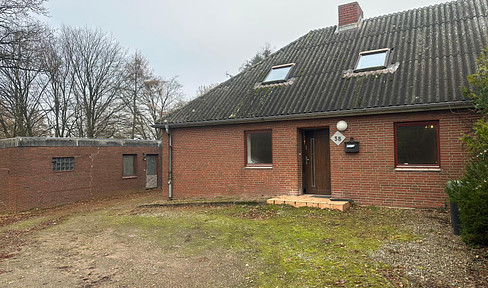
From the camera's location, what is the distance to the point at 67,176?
14.0m

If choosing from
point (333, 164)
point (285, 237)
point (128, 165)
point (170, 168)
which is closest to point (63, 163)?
point (128, 165)

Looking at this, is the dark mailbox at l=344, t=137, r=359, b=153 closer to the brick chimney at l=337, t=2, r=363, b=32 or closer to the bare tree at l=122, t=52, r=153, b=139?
the brick chimney at l=337, t=2, r=363, b=32

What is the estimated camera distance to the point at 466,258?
4.41m

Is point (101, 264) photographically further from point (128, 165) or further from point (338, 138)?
point (128, 165)

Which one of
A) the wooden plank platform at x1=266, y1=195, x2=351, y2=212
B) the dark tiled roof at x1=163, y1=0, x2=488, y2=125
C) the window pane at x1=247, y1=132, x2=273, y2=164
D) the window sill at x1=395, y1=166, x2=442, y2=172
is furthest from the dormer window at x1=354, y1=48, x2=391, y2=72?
the wooden plank platform at x1=266, y1=195, x2=351, y2=212

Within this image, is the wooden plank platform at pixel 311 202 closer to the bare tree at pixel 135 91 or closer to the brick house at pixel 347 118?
the brick house at pixel 347 118

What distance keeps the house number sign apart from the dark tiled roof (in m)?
0.74

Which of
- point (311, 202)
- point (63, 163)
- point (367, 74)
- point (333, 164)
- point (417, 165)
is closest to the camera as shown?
point (417, 165)

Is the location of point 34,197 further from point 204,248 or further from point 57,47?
point 57,47

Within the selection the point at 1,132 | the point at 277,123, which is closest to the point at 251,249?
the point at 277,123

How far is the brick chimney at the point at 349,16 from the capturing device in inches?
484

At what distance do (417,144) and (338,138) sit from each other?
204cm

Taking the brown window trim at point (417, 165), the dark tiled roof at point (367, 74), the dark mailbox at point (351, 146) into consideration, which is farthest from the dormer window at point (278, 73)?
the brown window trim at point (417, 165)

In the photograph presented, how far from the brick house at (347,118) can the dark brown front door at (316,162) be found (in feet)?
0.11
